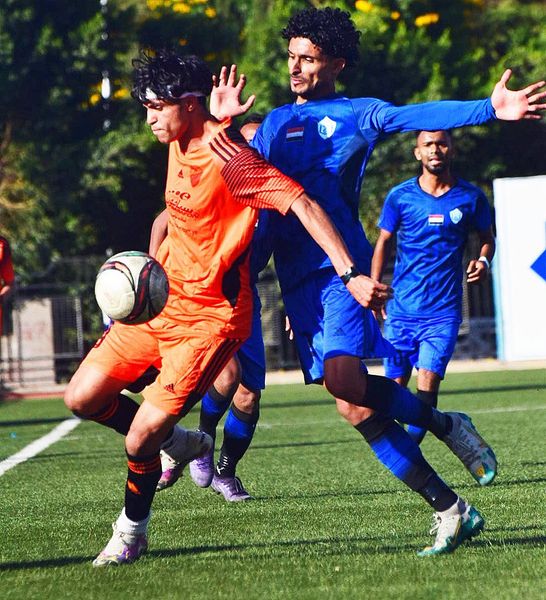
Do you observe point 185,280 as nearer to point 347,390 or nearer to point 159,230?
point 347,390

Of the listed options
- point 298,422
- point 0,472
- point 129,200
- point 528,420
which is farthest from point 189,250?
point 129,200

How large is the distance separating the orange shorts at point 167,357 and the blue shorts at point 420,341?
12.3 ft

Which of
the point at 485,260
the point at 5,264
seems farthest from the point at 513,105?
the point at 5,264

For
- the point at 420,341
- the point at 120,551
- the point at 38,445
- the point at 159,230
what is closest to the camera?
the point at 120,551

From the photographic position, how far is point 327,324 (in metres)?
6.20

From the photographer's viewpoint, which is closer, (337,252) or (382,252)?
(337,252)

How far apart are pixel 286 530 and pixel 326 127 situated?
1865 mm

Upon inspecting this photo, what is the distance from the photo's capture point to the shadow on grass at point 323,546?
19.3 feet

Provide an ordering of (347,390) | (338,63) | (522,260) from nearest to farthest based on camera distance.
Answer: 1. (347,390)
2. (338,63)
3. (522,260)

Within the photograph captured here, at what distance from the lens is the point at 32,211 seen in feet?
94.2

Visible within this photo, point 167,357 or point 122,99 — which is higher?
point 122,99

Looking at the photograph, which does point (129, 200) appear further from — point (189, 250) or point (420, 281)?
point (189, 250)

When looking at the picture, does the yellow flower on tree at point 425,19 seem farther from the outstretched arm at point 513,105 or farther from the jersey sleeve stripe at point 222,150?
the jersey sleeve stripe at point 222,150

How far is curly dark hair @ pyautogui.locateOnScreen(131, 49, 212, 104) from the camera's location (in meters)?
5.62
